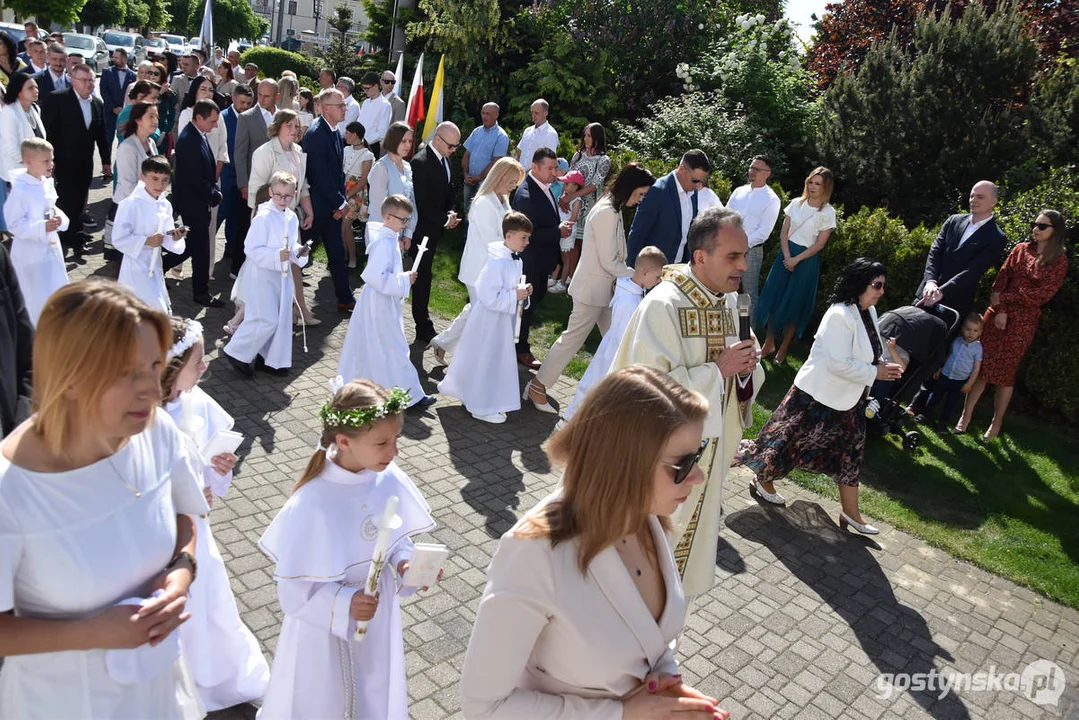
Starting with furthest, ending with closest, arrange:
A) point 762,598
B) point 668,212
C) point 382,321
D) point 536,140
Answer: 1. point 536,140
2. point 668,212
3. point 382,321
4. point 762,598

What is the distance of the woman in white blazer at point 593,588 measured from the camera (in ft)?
7.45

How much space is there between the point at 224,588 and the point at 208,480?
0.49 metres

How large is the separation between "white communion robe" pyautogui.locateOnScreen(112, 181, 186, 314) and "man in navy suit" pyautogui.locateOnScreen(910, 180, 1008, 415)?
7228mm

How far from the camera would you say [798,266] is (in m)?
9.77

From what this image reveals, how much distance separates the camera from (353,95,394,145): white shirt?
1391cm

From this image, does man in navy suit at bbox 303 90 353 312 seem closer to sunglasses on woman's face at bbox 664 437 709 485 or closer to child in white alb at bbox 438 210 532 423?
child in white alb at bbox 438 210 532 423

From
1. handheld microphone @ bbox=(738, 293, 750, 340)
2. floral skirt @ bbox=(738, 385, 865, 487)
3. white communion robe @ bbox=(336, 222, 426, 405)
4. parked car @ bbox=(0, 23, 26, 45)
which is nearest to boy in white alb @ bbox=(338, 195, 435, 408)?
white communion robe @ bbox=(336, 222, 426, 405)

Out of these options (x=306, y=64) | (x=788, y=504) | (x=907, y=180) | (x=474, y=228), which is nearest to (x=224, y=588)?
(x=788, y=504)

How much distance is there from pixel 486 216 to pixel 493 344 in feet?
4.95

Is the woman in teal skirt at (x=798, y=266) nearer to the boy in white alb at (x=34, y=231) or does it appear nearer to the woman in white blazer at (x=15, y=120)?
the boy in white alb at (x=34, y=231)

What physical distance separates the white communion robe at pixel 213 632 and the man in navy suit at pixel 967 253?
6.83 m

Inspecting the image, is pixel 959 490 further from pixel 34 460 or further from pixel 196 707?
pixel 34 460

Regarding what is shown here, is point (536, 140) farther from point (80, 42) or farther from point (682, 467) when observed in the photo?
point (80, 42)

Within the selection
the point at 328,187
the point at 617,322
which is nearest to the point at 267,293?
the point at 328,187
